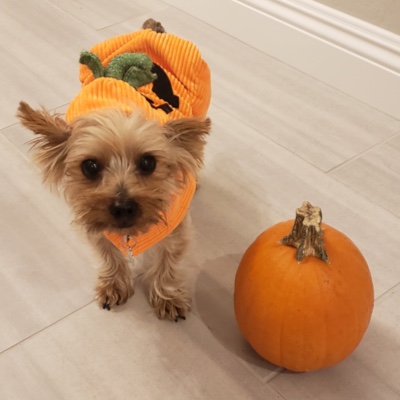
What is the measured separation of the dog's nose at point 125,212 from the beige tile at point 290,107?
877 millimetres

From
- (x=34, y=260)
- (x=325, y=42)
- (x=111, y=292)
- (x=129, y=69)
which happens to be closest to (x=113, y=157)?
(x=129, y=69)

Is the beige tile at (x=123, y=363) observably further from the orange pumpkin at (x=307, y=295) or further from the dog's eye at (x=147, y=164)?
the dog's eye at (x=147, y=164)

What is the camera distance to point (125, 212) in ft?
4.05

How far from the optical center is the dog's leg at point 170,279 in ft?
4.95

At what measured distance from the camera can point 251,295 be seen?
130cm

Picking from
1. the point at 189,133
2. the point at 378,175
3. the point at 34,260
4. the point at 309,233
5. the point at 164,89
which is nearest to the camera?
the point at 309,233

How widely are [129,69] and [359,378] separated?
896 millimetres

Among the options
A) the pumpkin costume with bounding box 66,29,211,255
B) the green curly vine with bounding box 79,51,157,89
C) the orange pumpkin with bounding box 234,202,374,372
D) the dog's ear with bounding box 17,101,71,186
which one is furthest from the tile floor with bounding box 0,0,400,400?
the green curly vine with bounding box 79,51,157,89

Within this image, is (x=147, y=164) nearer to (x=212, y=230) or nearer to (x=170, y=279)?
(x=170, y=279)

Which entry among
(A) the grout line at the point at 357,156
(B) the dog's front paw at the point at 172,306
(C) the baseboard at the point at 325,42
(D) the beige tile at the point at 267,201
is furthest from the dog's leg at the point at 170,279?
(C) the baseboard at the point at 325,42

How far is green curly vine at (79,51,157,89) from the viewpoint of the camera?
1.47 metres

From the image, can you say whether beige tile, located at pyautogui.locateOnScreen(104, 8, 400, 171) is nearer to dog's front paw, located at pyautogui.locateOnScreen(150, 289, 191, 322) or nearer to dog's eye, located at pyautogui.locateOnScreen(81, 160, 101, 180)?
dog's front paw, located at pyautogui.locateOnScreen(150, 289, 191, 322)

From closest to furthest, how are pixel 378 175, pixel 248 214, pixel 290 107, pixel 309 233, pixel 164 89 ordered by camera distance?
pixel 309 233 → pixel 164 89 → pixel 248 214 → pixel 378 175 → pixel 290 107

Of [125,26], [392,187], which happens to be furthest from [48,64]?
[392,187]
